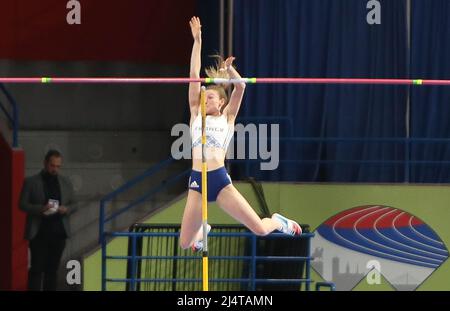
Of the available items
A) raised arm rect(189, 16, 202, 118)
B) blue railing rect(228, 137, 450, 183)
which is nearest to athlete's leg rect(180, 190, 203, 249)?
raised arm rect(189, 16, 202, 118)

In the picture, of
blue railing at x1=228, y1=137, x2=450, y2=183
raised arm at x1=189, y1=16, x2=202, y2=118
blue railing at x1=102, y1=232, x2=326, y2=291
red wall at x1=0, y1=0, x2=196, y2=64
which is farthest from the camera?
red wall at x1=0, y1=0, x2=196, y2=64

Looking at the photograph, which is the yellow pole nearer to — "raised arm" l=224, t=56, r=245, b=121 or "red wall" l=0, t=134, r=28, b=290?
"raised arm" l=224, t=56, r=245, b=121

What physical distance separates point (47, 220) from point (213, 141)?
4.48 m

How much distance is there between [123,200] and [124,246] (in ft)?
7.89

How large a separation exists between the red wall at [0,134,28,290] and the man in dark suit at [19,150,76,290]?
856mm

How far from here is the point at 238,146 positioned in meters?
15.8

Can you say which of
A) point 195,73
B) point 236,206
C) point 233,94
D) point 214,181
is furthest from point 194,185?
point 195,73

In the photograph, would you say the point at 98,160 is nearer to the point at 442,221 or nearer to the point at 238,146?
the point at 238,146

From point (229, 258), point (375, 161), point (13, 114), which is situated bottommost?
point (229, 258)

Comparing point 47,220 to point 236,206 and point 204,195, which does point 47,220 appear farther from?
point 204,195

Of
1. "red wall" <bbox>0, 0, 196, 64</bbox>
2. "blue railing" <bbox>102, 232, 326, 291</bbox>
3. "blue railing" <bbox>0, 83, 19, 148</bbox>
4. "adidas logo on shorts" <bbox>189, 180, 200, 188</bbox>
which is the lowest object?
"blue railing" <bbox>102, 232, 326, 291</bbox>

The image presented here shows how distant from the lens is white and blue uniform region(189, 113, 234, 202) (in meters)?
12.0

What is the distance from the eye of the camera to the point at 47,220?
52.4ft
